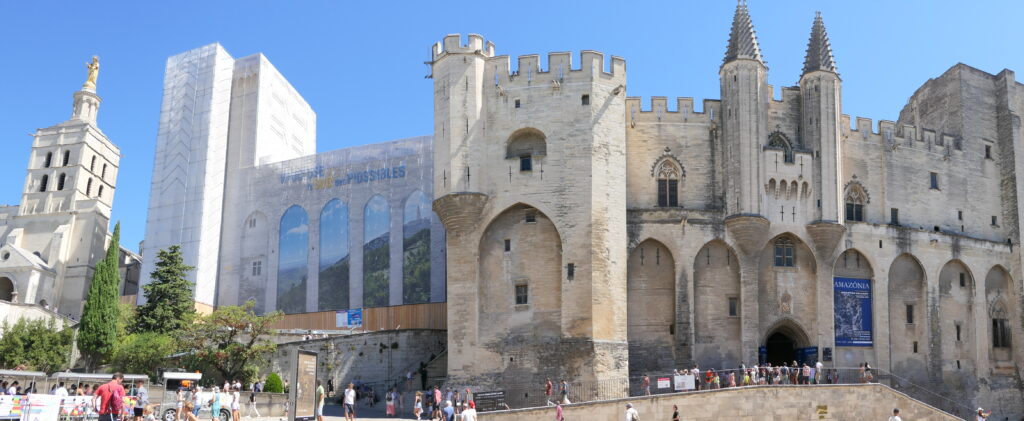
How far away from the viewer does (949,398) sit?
42969 mm

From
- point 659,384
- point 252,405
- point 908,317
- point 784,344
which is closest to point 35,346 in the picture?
point 252,405

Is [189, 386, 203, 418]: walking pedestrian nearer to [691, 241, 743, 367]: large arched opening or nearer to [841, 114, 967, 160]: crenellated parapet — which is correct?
[691, 241, 743, 367]: large arched opening

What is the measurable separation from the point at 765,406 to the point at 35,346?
103ft

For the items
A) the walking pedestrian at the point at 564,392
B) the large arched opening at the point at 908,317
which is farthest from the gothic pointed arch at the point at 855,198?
the walking pedestrian at the point at 564,392

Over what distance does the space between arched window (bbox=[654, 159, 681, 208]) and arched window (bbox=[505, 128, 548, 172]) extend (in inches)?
214

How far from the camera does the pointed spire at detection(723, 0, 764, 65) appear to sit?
136 feet

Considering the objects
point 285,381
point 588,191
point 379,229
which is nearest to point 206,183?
point 379,229

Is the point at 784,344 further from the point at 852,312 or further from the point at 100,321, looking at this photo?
the point at 100,321

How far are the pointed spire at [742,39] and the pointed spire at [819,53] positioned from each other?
276cm

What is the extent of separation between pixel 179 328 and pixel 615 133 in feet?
70.7

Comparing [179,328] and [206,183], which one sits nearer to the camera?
[179,328]

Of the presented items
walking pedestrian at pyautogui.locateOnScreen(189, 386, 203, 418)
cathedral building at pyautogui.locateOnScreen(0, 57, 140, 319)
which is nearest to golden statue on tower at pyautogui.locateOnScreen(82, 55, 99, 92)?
cathedral building at pyautogui.locateOnScreen(0, 57, 140, 319)

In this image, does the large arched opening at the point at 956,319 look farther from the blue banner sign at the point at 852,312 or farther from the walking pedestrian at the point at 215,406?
the walking pedestrian at the point at 215,406

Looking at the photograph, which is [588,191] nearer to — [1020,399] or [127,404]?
[127,404]
